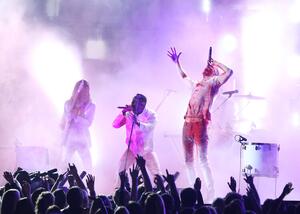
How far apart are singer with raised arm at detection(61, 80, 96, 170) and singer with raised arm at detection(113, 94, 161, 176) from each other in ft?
3.42

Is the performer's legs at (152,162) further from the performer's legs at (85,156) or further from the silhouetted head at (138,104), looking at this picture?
the performer's legs at (85,156)

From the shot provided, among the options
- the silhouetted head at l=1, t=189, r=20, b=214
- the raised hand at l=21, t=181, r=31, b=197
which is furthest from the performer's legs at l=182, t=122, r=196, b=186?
the silhouetted head at l=1, t=189, r=20, b=214

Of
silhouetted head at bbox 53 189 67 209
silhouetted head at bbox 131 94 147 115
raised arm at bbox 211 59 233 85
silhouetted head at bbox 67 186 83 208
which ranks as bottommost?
silhouetted head at bbox 53 189 67 209

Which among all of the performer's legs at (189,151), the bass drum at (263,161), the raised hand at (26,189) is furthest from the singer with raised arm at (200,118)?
the raised hand at (26,189)

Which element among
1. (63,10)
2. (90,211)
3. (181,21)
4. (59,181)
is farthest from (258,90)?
(90,211)

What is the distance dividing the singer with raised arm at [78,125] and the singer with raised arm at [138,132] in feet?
3.42

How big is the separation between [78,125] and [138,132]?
1.42 m

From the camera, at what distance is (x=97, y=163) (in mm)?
13914

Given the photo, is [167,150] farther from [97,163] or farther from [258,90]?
[258,90]

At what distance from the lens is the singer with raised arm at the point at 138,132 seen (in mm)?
8906

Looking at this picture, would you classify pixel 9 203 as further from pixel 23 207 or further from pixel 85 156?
pixel 85 156

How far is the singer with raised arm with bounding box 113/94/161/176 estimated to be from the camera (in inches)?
351

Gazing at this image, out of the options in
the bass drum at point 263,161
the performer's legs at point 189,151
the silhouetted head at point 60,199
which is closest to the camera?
the silhouetted head at point 60,199

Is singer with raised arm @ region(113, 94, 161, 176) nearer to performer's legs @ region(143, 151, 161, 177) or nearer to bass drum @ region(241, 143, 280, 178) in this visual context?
performer's legs @ region(143, 151, 161, 177)
